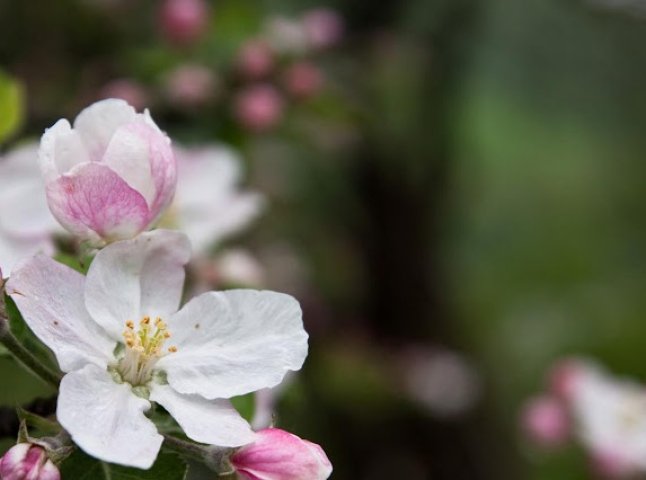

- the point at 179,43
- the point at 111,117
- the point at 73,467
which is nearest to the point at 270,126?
the point at 179,43

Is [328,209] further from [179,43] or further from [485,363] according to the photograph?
[179,43]

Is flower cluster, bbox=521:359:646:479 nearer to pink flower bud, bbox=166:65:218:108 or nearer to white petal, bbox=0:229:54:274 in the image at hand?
pink flower bud, bbox=166:65:218:108

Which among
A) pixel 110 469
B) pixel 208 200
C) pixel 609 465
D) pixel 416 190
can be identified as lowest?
pixel 416 190

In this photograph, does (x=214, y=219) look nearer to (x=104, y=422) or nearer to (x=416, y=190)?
(x=104, y=422)

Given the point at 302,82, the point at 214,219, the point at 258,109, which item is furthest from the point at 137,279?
the point at 302,82

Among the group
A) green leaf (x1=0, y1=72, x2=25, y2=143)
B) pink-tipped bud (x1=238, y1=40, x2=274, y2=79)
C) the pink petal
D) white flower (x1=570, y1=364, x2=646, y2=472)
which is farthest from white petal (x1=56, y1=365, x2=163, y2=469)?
white flower (x1=570, y1=364, x2=646, y2=472)

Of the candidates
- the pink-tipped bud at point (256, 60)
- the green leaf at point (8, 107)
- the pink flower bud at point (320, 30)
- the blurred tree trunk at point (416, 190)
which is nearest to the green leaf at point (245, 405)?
the green leaf at point (8, 107)
